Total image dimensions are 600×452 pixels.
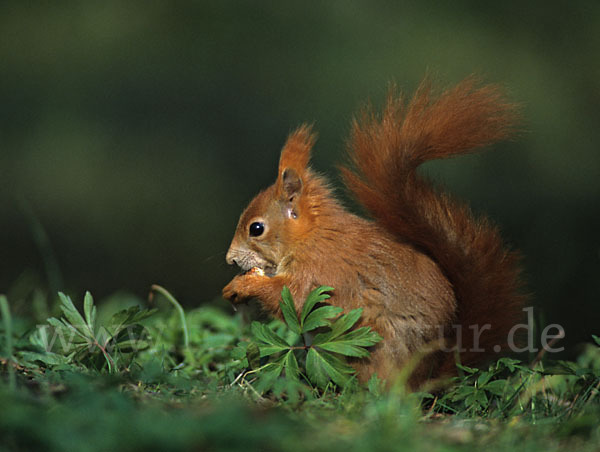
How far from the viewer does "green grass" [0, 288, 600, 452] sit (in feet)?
3.67

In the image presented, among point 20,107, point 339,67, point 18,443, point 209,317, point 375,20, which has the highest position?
point 375,20

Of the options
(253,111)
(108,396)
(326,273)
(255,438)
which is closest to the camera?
(255,438)

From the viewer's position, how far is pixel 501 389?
1.92 meters

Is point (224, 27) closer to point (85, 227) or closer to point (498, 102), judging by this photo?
point (85, 227)

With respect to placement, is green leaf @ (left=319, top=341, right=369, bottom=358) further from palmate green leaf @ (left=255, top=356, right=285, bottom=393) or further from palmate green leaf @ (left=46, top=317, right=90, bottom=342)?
palmate green leaf @ (left=46, top=317, right=90, bottom=342)

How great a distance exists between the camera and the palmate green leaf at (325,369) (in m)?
1.90

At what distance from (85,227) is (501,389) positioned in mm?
3368

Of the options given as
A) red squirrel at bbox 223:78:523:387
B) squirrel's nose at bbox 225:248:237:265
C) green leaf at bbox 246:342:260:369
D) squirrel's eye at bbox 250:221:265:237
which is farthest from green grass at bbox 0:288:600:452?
squirrel's eye at bbox 250:221:265:237

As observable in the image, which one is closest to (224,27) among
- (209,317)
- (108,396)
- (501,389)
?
(209,317)

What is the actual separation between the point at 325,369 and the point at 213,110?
382cm

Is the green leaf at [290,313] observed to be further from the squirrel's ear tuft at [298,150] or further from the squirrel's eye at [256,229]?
the squirrel's ear tuft at [298,150]

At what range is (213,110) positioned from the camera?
5.44m

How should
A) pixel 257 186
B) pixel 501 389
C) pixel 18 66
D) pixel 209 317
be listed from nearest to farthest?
1. pixel 501 389
2. pixel 209 317
3. pixel 257 186
4. pixel 18 66

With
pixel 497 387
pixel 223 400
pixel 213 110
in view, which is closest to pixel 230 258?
pixel 223 400
